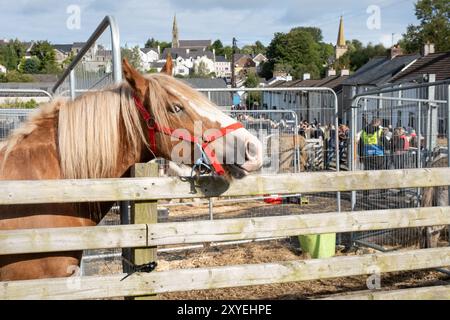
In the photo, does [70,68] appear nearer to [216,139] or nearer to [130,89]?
[130,89]

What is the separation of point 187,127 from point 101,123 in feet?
1.85

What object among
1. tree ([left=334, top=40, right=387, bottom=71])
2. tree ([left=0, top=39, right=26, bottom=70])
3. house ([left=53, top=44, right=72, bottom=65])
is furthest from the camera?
tree ([left=0, top=39, right=26, bottom=70])

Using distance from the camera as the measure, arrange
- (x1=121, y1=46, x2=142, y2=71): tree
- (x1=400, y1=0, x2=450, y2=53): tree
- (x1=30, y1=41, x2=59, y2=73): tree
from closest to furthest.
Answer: (x1=121, y1=46, x2=142, y2=71): tree
(x1=400, y1=0, x2=450, y2=53): tree
(x1=30, y1=41, x2=59, y2=73): tree

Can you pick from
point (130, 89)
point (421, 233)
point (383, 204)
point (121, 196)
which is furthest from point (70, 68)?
point (421, 233)

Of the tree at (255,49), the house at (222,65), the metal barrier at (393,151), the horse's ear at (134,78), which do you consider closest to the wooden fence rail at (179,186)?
the horse's ear at (134,78)

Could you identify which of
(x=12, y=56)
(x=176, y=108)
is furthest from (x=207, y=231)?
(x=12, y=56)

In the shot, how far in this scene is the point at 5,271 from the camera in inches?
108

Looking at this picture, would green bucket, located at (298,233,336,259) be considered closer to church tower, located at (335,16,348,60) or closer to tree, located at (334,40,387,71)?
tree, located at (334,40,387,71)

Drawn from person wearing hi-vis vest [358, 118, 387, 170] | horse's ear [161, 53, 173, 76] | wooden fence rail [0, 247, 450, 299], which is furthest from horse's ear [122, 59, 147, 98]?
person wearing hi-vis vest [358, 118, 387, 170]

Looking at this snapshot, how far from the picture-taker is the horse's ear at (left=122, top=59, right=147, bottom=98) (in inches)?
109

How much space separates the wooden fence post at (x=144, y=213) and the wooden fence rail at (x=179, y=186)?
0.08 meters

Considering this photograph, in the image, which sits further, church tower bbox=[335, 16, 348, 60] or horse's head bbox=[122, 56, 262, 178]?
church tower bbox=[335, 16, 348, 60]

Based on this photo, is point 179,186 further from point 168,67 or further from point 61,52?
point 61,52

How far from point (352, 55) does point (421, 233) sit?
5983cm
